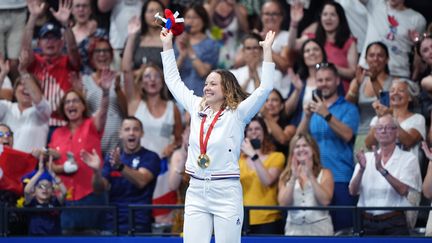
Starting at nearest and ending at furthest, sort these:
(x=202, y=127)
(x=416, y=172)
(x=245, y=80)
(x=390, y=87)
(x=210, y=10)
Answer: (x=202, y=127)
(x=416, y=172)
(x=390, y=87)
(x=245, y=80)
(x=210, y=10)

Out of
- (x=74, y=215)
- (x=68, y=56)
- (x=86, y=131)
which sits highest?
(x=68, y=56)

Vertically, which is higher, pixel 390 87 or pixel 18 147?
pixel 390 87

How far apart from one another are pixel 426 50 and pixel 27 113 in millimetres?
4830

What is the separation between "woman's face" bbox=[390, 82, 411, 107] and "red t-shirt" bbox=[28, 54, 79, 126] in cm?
420

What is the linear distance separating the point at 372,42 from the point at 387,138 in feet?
5.44

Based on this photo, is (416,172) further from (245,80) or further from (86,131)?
(86,131)

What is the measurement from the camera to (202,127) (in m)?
9.52

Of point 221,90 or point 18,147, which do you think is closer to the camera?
point 221,90

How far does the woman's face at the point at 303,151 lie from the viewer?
1209cm

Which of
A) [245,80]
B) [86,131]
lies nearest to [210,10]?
[245,80]

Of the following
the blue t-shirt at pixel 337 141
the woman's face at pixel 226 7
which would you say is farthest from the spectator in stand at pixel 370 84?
the woman's face at pixel 226 7

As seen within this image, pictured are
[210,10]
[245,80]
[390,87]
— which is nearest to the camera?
[390,87]

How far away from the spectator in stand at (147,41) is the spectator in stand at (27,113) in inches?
53.2

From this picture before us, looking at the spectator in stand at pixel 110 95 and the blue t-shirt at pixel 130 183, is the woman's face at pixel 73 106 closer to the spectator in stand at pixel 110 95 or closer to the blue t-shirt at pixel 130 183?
the spectator in stand at pixel 110 95
